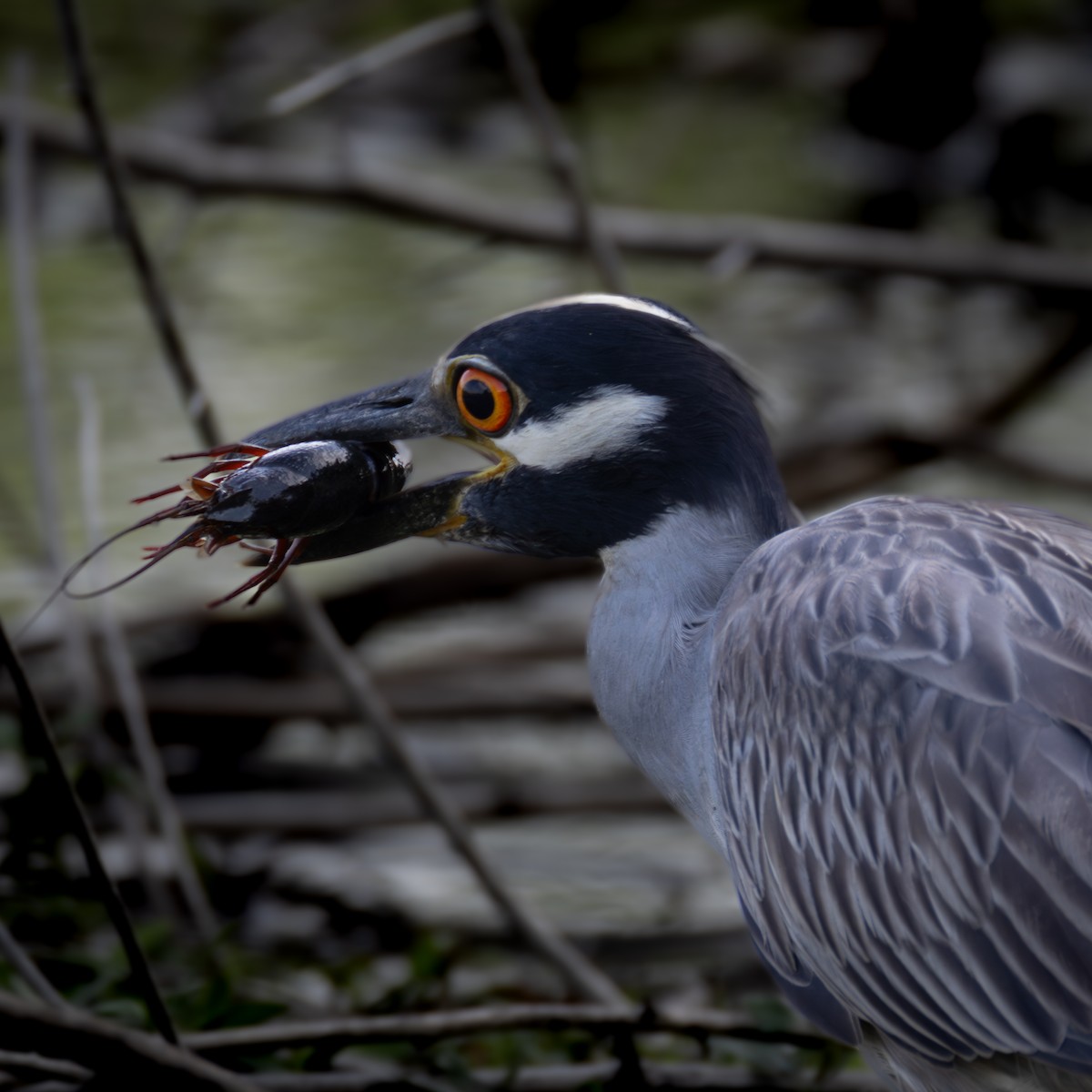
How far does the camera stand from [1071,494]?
5.26m

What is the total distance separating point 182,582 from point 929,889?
11.5 feet

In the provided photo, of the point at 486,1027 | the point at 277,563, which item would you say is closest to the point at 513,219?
the point at 277,563

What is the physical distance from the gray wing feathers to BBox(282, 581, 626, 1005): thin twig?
100cm

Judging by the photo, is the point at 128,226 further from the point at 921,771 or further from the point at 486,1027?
the point at 921,771

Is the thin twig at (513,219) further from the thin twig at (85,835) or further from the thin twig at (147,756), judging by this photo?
the thin twig at (85,835)

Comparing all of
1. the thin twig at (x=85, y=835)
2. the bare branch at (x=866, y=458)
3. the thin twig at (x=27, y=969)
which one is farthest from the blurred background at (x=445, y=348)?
the thin twig at (x=85, y=835)

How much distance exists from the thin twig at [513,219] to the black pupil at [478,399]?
2340 millimetres

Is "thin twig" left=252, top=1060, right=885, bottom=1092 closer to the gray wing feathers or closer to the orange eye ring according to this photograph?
the gray wing feathers

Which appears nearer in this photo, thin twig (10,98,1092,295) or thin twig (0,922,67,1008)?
thin twig (0,922,67,1008)

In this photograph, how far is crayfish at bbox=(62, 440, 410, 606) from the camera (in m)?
2.11

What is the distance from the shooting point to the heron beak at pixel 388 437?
88.1 inches

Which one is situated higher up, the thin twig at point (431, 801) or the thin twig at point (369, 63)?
the thin twig at point (369, 63)

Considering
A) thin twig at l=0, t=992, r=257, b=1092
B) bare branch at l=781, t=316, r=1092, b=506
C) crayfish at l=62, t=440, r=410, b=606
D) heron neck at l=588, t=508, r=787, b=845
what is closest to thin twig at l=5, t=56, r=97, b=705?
crayfish at l=62, t=440, r=410, b=606

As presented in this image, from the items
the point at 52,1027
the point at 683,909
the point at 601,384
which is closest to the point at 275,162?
the point at 683,909
